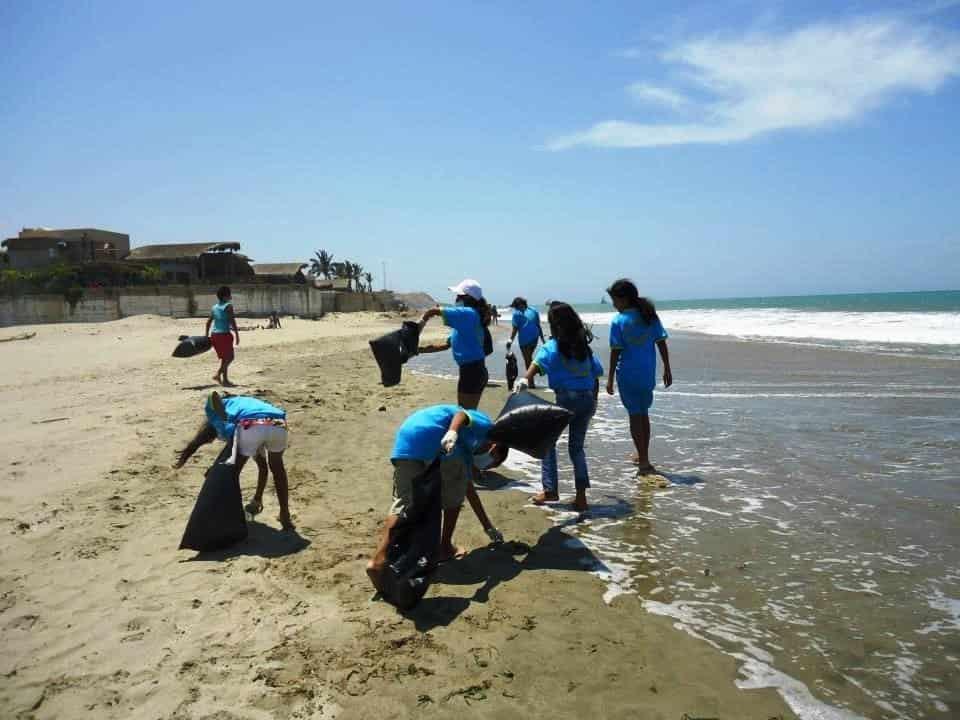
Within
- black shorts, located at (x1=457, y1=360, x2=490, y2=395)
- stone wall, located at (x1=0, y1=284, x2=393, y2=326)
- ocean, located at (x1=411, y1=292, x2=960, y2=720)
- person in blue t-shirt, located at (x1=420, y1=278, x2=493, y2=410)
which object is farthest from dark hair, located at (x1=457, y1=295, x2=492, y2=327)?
stone wall, located at (x1=0, y1=284, x2=393, y2=326)

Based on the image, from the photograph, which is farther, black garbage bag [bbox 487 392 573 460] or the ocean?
black garbage bag [bbox 487 392 573 460]

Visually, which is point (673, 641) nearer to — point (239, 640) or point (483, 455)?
point (483, 455)

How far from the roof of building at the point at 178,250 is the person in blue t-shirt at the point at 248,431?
44799 mm

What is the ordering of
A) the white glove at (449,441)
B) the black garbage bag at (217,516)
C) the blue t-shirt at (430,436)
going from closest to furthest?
the white glove at (449,441), the blue t-shirt at (430,436), the black garbage bag at (217,516)

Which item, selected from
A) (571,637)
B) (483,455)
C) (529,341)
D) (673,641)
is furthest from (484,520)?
(529,341)

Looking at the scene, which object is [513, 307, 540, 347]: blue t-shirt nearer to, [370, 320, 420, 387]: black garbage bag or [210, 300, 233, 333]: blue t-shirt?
[210, 300, 233, 333]: blue t-shirt

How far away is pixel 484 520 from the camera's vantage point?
15.0 feet

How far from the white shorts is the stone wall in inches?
1294

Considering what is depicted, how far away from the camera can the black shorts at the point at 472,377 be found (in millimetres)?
6319

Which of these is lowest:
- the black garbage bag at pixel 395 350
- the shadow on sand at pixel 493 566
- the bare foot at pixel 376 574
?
the shadow on sand at pixel 493 566

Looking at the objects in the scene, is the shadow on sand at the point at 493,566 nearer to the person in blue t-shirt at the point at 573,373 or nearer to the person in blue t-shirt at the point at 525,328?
the person in blue t-shirt at the point at 573,373

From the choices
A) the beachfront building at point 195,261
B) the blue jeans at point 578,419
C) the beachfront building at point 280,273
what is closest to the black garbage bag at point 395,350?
the blue jeans at point 578,419

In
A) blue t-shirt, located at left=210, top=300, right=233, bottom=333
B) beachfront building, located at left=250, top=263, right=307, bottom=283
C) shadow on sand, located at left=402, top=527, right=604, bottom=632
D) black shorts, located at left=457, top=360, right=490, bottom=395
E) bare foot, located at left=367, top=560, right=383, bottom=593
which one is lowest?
shadow on sand, located at left=402, top=527, right=604, bottom=632

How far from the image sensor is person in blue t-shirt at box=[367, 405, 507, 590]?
379 centimetres
